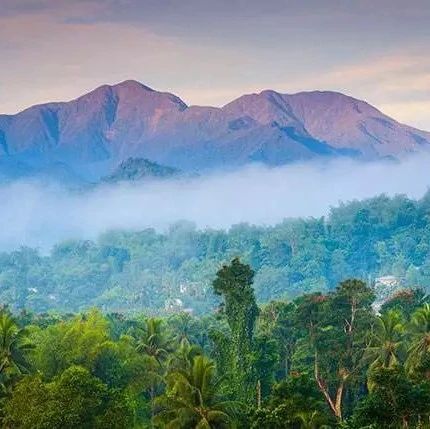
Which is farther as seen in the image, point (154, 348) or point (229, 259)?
point (229, 259)

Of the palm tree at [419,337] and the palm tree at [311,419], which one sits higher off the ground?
the palm tree at [419,337]

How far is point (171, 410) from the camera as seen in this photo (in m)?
35.2

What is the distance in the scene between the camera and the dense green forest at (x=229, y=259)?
139125 mm

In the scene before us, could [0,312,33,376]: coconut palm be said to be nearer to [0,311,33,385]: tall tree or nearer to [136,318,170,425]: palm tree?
[0,311,33,385]: tall tree

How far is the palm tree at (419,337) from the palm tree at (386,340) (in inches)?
32.2

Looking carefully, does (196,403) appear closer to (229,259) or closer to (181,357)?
(181,357)

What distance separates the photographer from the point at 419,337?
162 feet

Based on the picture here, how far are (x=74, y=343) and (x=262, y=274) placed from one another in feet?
322

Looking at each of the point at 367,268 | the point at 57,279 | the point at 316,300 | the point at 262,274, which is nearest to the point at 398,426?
the point at 316,300

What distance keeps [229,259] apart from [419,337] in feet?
331

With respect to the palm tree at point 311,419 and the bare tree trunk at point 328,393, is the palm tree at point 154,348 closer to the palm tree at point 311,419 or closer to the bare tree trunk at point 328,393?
the bare tree trunk at point 328,393

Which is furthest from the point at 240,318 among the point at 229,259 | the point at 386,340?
the point at 229,259

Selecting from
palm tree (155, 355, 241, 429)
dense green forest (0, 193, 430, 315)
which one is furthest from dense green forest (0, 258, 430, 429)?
dense green forest (0, 193, 430, 315)

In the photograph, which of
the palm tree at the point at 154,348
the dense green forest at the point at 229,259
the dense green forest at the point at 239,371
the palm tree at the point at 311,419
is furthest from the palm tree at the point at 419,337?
the dense green forest at the point at 229,259
